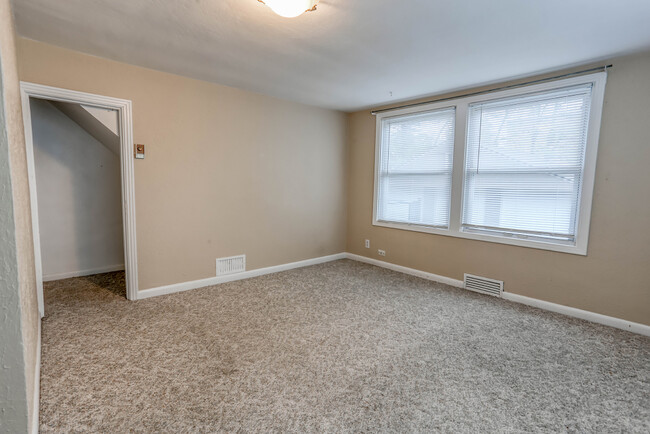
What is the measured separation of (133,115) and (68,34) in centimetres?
79

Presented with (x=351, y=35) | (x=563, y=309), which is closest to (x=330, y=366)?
(x=351, y=35)

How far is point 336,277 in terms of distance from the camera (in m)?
4.16

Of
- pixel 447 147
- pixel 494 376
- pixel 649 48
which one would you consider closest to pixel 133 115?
pixel 447 147

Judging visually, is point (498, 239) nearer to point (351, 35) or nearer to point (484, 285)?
point (484, 285)

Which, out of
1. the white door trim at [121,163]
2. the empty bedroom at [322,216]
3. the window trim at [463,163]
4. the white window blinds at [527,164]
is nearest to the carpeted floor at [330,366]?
the empty bedroom at [322,216]

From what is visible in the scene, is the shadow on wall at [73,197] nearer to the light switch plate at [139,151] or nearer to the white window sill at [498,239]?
the light switch plate at [139,151]

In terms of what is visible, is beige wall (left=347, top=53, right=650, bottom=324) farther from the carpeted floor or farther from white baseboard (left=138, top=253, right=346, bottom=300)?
white baseboard (left=138, top=253, right=346, bottom=300)

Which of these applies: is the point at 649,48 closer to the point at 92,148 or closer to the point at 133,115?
the point at 133,115

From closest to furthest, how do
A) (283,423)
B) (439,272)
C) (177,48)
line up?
1. (283,423)
2. (177,48)
3. (439,272)

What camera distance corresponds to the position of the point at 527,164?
3264 millimetres

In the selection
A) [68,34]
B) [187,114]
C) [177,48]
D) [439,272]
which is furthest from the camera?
[439,272]

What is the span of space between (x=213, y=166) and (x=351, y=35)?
214 cm

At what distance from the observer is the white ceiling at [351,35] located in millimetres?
1993

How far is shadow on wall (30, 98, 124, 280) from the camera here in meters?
3.79
